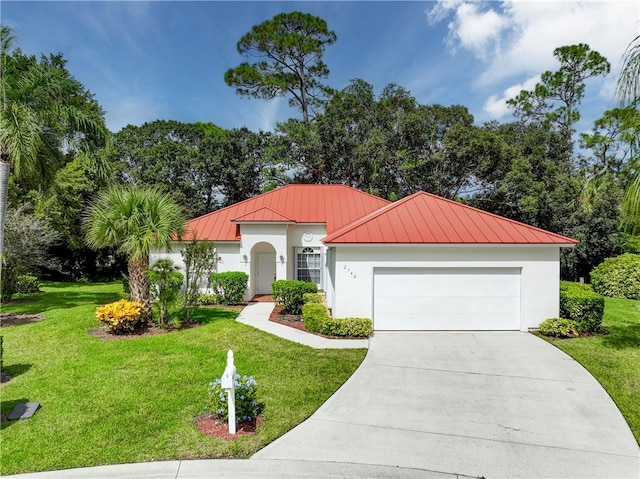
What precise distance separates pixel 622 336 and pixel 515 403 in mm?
7443

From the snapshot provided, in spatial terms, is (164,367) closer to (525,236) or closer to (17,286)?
(525,236)

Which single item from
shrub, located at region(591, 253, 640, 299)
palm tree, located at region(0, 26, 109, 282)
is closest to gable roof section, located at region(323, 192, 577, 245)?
palm tree, located at region(0, 26, 109, 282)

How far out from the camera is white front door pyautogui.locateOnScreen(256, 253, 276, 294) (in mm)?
18812

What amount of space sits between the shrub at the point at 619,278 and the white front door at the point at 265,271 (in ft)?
64.2

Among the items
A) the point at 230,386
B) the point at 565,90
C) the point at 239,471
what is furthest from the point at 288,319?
the point at 565,90

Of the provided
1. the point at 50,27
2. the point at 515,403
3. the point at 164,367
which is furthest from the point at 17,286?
the point at 515,403

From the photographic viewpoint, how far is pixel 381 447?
5004 millimetres

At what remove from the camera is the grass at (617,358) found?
21.2ft

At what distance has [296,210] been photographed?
1991cm

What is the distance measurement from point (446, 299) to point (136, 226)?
10288 mm

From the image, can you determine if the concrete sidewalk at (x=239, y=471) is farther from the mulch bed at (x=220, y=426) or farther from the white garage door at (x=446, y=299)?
the white garage door at (x=446, y=299)

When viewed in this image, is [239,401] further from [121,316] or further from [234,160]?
[234,160]

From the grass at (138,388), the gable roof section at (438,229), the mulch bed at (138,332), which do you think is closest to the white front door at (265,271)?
the grass at (138,388)

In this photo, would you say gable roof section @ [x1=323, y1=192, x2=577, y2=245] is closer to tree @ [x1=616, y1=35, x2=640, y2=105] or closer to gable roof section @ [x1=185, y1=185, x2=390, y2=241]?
tree @ [x1=616, y1=35, x2=640, y2=105]
